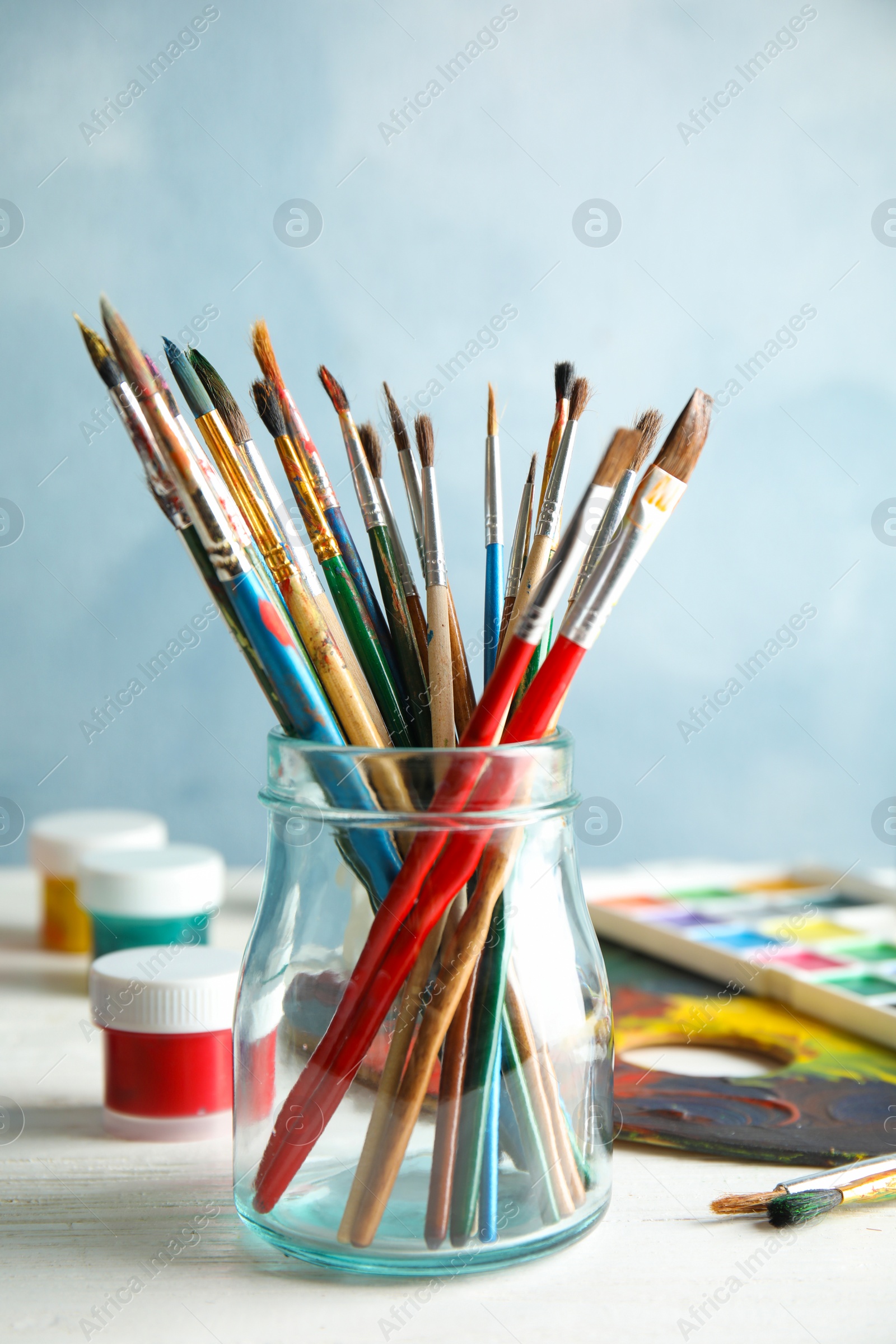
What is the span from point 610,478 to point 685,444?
3 centimetres

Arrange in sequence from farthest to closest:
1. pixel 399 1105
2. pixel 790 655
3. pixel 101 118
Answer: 1. pixel 790 655
2. pixel 101 118
3. pixel 399 1105

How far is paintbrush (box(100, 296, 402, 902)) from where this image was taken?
39cm

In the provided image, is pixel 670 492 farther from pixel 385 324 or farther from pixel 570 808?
pixel 385 324

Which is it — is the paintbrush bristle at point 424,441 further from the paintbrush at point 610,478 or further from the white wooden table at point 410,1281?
the white wooden table at point 410,1281

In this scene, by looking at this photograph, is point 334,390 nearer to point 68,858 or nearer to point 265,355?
point 265,355

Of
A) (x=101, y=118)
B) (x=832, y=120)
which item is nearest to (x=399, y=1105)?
(x=101, y=118)

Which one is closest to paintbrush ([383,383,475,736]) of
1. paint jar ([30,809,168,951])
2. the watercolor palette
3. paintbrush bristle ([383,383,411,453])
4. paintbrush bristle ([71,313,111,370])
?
paintbrush bristle ([383,383,411,453])

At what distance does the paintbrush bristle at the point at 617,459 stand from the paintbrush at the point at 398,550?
83 mm

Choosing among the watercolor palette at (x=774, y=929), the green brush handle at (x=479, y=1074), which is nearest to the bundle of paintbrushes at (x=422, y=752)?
the green brush handle at (x=479, y=1074)

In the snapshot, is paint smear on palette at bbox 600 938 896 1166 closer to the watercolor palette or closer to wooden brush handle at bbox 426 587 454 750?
the watercolor palette

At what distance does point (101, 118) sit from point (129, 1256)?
1.88m

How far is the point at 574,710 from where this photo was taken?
211 cm

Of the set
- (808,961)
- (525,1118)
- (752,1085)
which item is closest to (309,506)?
(525,1118)

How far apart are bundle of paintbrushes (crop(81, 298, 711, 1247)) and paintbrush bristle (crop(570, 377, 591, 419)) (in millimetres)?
20
